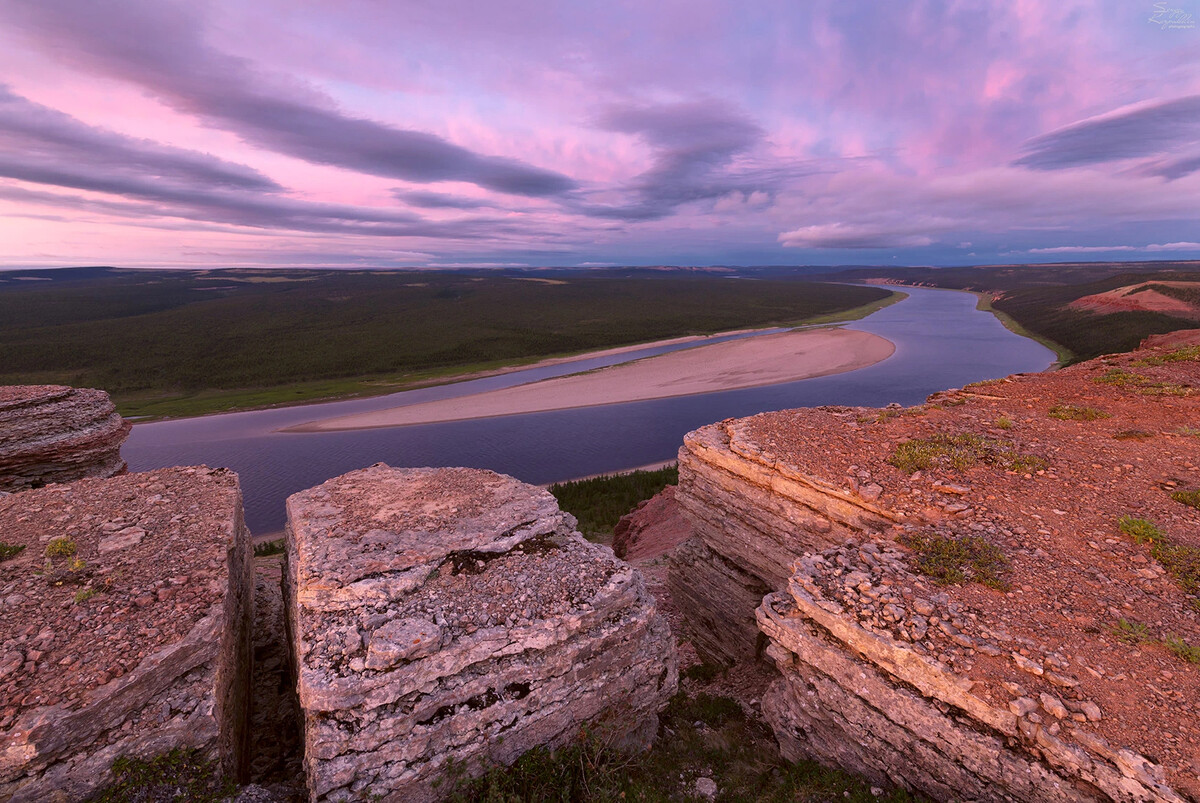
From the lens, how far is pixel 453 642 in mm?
7090

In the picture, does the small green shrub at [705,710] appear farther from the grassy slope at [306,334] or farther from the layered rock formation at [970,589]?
the grassy slope at [306,334]

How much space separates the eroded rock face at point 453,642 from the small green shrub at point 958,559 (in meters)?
4.56

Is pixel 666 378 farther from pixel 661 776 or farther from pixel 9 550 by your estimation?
pixel 9 550

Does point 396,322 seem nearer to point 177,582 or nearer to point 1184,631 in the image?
point 177,582

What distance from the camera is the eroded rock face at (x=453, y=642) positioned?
6.46 meters

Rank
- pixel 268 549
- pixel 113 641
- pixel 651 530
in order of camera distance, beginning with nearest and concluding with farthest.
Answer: pixel 113 641 → pixel 651 530 → pixel 268 549

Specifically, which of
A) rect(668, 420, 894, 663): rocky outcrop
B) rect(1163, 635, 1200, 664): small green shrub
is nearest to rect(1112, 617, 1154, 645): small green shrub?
rect(1163, 635, 1200, 664): small green shrub

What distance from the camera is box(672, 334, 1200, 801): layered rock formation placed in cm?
584

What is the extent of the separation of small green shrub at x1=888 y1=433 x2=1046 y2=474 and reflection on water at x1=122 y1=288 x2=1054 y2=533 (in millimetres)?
24048

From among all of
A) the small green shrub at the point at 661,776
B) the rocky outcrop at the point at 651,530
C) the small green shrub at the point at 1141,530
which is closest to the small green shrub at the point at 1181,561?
the small green shrub at the point at 1141,530

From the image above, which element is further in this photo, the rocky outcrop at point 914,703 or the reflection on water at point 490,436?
the reflection on water at point 490,436

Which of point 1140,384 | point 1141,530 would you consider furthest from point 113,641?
point 1140,384

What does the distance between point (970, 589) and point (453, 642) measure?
769 centimetres

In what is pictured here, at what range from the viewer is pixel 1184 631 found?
650 centimetres
